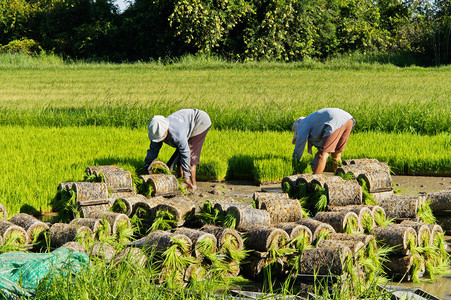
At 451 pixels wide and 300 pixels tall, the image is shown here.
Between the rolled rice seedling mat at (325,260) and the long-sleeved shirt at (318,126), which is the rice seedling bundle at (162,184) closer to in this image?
the long-sleeved shirt at (318,126)

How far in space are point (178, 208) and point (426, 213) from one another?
2.47m

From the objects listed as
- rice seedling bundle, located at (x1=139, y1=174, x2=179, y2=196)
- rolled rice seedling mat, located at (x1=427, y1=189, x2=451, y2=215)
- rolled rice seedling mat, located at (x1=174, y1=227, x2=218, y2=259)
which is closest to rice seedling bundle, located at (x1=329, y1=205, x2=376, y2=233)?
rolled rice seedling mat, located at (x1=427, y1=189, x2=451, y2=215)

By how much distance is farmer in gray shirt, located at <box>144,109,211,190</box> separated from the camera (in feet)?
22.3

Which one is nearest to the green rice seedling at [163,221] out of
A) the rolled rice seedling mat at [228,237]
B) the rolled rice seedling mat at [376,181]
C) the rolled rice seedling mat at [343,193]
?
the rolled rice seedling mat at [228,237]

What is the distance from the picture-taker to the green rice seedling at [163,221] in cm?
519

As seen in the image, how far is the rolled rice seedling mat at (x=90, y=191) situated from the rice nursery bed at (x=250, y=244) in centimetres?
2

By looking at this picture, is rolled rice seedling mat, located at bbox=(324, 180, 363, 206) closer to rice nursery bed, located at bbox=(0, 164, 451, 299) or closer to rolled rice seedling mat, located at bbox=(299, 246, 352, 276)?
rice nursery bed, located at bbox=(0, 164, 451, 299)

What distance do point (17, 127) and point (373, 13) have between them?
89.7ft

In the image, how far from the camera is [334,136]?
7.32m

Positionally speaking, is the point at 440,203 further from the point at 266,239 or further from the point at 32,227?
the point at 32,227

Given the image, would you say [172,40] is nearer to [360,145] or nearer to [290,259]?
[360,145]

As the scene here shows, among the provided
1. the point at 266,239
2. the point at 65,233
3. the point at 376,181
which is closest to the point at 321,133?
the point at 376,181

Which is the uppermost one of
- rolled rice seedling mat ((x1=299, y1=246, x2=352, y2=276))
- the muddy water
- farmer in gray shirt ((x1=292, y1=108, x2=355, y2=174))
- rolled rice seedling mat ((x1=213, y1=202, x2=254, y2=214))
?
farmer in gray shirt ((x1=292, y1=108, x2=355, y2=174))

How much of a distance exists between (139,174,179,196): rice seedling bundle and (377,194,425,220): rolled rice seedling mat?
242 centimetres
